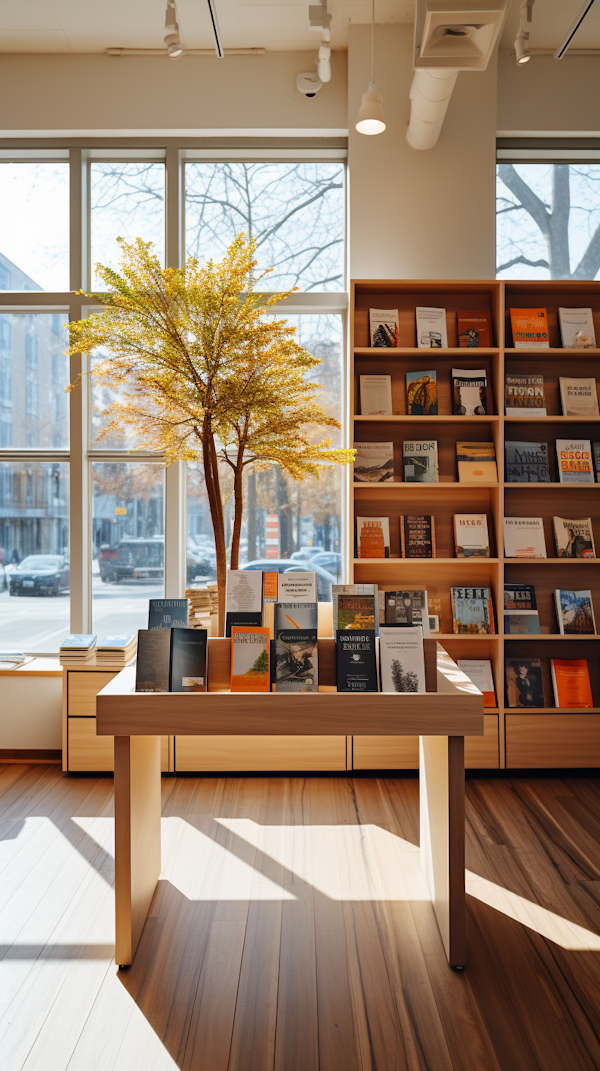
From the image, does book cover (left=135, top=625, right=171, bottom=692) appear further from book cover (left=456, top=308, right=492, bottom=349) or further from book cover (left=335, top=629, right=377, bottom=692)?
book cover (left=456, top=308, right=492, bottom=349)

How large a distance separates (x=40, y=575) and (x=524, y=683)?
3.02 m

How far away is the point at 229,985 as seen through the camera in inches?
76.6

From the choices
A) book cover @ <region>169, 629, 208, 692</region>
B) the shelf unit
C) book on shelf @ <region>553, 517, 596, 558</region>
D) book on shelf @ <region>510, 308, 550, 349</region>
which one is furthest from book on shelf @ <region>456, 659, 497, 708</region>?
book cover @ <region>169, 629, 208, 692</region>

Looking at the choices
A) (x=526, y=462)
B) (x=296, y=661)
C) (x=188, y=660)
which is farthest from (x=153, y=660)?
(x=526, y=462)

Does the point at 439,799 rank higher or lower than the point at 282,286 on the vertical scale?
lower

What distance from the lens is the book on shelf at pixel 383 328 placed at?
12.0 ft

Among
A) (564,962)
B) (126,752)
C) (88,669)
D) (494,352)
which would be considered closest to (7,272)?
(88,669)

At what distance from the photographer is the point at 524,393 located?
3664 millimetres

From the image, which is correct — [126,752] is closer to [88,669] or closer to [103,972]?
[103,972]

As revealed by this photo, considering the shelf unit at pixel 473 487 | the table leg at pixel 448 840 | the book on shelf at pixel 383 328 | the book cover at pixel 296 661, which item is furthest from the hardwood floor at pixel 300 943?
the book on shelf at pixel 383 328

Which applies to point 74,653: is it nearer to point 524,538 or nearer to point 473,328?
point 524,538

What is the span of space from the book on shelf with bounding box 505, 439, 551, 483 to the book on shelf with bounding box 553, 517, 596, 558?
0.27 metres

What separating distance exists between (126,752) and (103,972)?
0.67 meters

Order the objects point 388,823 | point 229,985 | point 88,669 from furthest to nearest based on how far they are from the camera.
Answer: point 88,669
point 388,823
point 229,985
